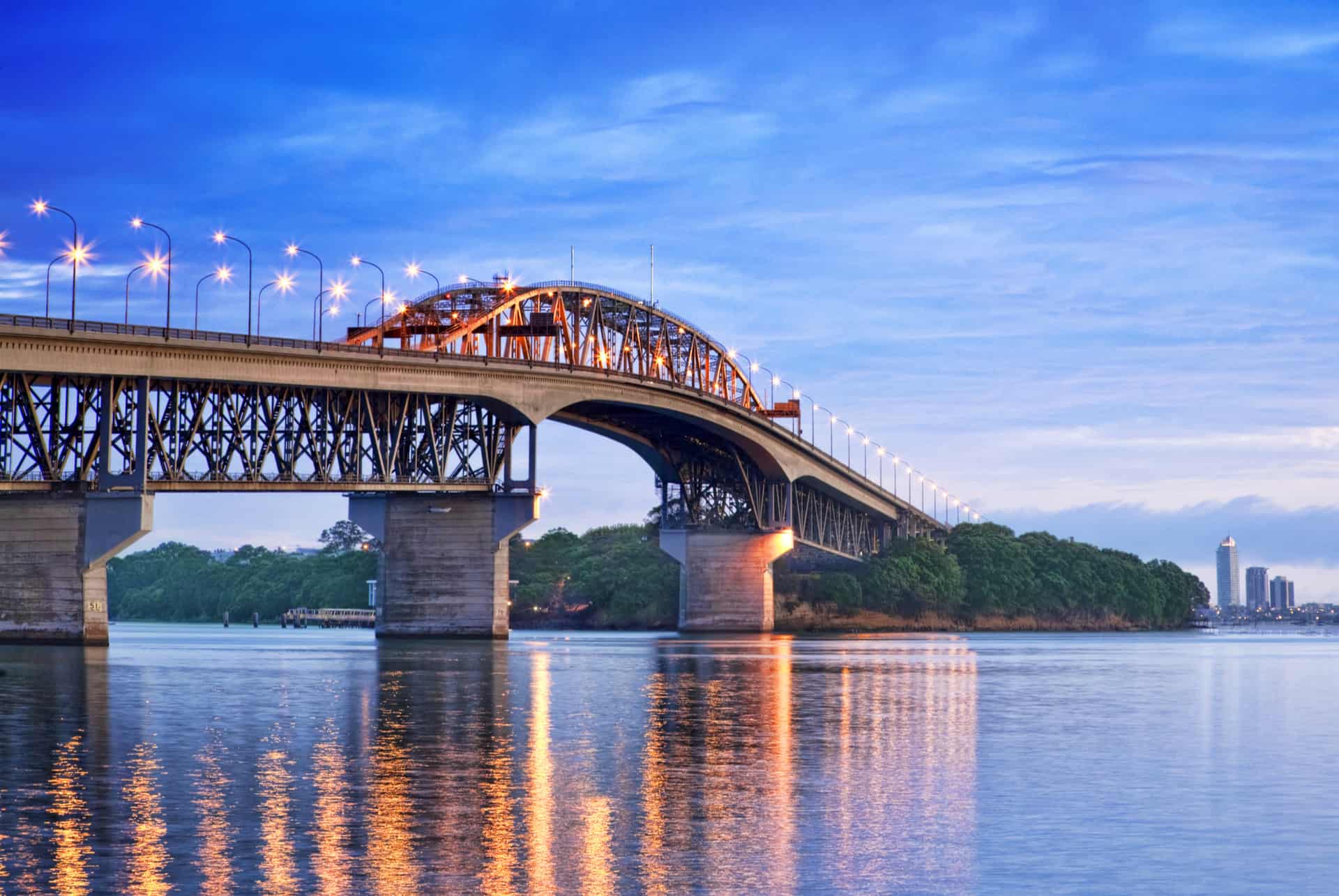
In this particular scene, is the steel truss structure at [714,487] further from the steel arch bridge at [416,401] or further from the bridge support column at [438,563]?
the bridge support column at [438,563]

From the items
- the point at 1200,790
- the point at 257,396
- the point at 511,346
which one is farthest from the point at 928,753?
the point at 511,346

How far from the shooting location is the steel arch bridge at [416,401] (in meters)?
87.4

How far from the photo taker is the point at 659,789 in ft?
84.5

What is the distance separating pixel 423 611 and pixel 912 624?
93726 mm

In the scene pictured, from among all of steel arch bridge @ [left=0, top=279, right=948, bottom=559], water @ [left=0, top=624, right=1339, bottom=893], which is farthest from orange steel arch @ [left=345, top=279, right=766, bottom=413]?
water @ [left=0, top=624, right=1339, bottom=893]

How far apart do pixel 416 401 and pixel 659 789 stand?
83.0 metres

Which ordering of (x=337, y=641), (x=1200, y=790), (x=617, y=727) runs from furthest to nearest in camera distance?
(x=337, y=641), (x=617, y=727), (x=1200, y=790)

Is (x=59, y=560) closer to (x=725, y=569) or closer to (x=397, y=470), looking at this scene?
(x=397, y=470)

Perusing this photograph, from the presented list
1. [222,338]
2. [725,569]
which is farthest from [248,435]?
[725,569]

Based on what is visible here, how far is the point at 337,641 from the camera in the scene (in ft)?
415

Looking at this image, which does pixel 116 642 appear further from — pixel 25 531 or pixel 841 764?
pixel 841 764

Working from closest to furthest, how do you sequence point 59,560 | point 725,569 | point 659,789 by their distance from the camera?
point 659,789, point 59,560, point 725,569

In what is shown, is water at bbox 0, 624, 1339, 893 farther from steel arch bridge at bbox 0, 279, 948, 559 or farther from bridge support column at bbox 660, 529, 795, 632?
bridge support column at bbox 660, 529, 795, 632

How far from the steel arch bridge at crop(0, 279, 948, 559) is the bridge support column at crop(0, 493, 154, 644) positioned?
68.9 inches
